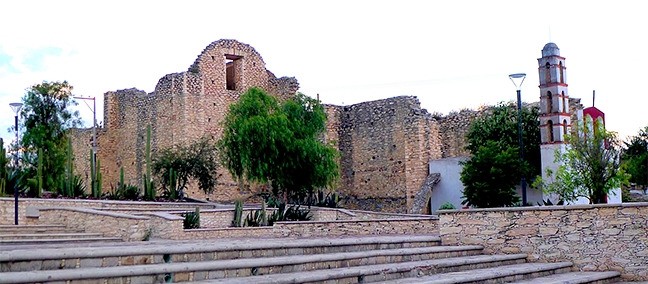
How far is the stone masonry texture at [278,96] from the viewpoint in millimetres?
31672

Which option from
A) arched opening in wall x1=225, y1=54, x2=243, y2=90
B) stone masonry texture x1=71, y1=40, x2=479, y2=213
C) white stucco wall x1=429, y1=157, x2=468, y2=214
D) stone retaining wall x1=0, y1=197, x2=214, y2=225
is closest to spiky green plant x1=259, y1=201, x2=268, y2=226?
stone retaining wall x1=0, y1=197, x2=214, y2=225

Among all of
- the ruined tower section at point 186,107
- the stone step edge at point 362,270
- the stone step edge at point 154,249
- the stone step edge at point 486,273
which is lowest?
the stone step edge at point 486,273

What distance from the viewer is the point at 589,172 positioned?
2175 cm

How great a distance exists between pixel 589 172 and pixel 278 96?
→ 54.6 ft

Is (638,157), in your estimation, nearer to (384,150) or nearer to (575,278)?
(384,150)

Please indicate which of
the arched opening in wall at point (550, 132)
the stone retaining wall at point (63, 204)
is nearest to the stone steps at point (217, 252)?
the stone retaining wall at point (63, 204)

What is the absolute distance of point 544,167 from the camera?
82.2ft

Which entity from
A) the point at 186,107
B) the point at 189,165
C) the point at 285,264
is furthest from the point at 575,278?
the point at 186,107

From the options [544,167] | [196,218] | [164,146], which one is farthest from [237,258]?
[164,146]

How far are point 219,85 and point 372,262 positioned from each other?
24.0m

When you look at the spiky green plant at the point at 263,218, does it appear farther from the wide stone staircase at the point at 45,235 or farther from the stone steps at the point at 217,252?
the stone steps at the point at 217,252

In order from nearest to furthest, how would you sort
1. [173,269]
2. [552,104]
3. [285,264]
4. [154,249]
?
[173,269], [154,249], [285,264], [552,104]

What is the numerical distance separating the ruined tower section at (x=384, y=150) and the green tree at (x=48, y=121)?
39.9 feet

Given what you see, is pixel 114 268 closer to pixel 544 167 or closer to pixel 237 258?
pixel 237 258
